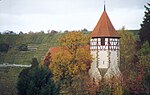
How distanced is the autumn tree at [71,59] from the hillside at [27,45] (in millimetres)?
24766

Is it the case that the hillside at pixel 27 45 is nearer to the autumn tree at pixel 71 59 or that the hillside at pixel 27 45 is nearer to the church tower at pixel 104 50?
the church tower at pixel 104 50

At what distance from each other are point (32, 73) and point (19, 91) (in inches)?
118

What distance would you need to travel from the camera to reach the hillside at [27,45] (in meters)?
77.4

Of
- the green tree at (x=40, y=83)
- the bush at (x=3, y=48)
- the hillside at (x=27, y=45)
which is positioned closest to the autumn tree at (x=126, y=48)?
the hillside at (x=27, y=45)

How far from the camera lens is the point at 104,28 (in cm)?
5075

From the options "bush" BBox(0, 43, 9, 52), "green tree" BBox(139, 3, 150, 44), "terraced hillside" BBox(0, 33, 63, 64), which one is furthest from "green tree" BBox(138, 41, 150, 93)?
"bush" BBox(0, 43, 9, 52)

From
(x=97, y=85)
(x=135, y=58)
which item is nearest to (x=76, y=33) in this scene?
(x=135, y=58)

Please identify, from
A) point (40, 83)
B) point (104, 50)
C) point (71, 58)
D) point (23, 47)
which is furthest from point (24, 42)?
point (40, 83)

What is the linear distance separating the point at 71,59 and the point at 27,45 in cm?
4330

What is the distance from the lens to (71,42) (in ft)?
157

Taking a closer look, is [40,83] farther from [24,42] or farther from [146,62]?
[24,42]

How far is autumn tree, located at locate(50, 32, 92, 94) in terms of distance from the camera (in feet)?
149

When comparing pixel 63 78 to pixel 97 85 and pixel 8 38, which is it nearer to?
pixel 97 85

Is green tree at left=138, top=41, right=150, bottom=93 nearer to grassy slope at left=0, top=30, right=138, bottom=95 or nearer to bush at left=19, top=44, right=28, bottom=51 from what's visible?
grassy slope at left=0, top=30, right=138, bottom=95
